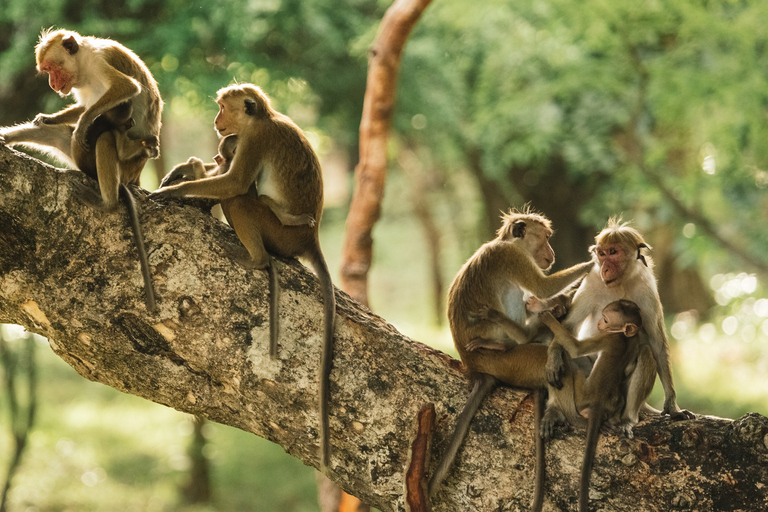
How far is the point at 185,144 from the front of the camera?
20844 mm

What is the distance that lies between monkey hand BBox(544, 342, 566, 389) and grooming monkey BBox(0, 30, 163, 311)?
6.22ft

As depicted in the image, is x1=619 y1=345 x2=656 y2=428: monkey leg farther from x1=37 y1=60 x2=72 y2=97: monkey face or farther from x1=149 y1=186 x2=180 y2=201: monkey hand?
x1=37 y1=60 x2=72 y2=97: monkey face

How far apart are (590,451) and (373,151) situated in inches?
140

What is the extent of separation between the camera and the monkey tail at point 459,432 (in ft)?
9.12

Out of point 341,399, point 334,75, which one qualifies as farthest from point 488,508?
point 334,75

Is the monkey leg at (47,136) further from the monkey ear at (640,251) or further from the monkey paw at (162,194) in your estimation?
the monkey ear at (640,251)

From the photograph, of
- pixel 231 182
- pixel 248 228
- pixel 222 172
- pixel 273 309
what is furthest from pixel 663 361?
pixel 222 172

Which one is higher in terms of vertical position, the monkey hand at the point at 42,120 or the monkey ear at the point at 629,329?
the monkey ear at the point at 629,329

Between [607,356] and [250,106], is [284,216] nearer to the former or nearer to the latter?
[250,106]

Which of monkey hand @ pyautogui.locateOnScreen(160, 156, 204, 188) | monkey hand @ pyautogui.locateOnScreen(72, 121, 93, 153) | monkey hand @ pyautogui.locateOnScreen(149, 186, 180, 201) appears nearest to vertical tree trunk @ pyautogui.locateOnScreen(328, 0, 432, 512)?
monkey hand @ pyautogui.locateOnScreen(160, 156, 204, 188)

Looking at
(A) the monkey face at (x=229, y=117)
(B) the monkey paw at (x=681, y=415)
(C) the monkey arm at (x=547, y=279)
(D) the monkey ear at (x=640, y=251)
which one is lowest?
(B) the monkey paw at (x=681, y=415)

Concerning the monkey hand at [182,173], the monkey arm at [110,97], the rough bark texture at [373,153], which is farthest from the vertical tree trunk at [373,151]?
the monkey arm at [110,97]

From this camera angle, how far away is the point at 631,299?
3535 mm

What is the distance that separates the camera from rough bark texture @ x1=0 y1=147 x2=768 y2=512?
274 cm
